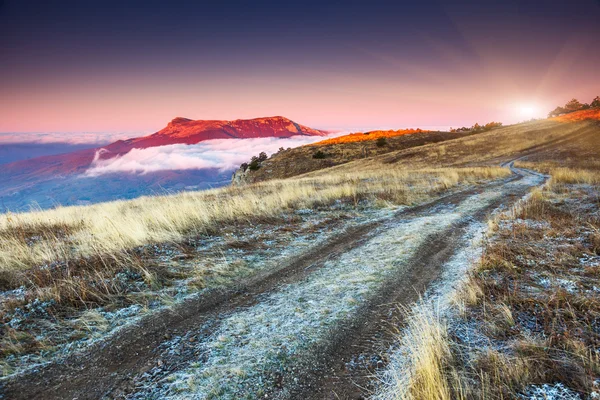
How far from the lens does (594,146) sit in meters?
36.3

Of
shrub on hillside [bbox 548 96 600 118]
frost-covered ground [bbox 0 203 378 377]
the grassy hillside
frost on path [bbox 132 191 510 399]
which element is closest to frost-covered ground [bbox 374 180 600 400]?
frost on path [bbox 132 191 510 399]

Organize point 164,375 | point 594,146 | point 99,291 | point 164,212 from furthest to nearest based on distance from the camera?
point 594,146
point 164,212
point 99,291
point 164,375

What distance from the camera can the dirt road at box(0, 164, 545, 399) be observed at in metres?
2.71

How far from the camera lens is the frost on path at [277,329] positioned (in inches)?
107

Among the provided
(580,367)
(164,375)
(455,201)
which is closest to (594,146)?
(455,201)

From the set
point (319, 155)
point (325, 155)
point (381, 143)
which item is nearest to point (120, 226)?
point (319, 155)

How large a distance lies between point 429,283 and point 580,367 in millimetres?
2358

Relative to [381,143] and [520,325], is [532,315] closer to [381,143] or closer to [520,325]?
[520,325]

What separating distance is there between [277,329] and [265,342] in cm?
30

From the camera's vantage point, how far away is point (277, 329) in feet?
11.9

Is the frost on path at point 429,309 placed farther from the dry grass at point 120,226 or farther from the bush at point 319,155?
the bush at point 319,155

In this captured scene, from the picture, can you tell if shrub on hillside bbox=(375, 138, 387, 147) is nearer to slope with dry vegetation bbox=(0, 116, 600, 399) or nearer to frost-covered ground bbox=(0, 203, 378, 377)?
slope with dry vegetation bbox=(0, 116, 600, 399)

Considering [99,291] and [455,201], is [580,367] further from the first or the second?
[455,201]

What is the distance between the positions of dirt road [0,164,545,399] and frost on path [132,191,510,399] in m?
0.01
